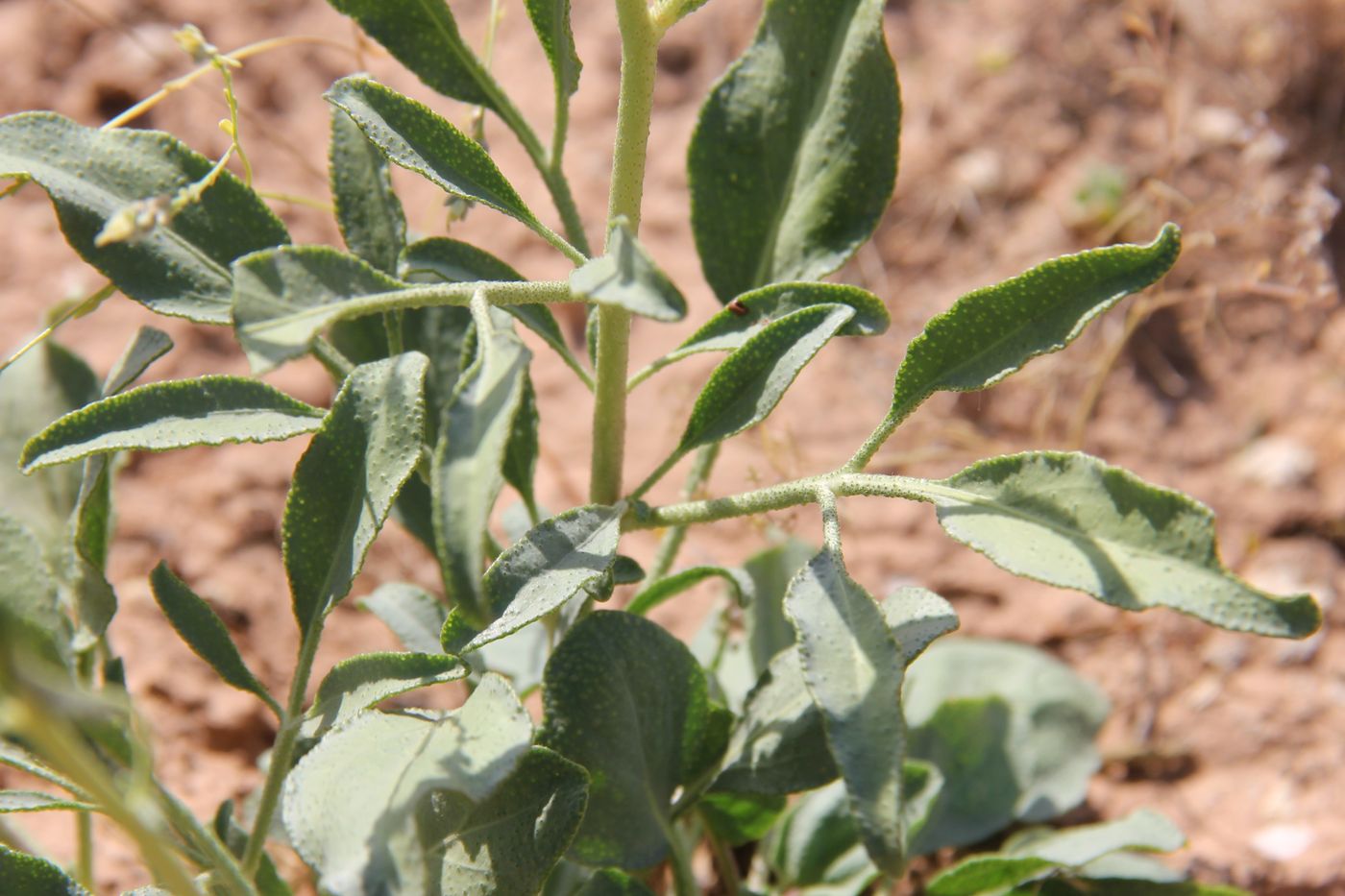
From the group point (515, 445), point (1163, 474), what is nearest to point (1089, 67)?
point (1163, 474)

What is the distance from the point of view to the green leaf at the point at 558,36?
3.57 ft

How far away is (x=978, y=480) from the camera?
3.24 feet

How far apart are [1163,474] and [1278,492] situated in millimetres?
169

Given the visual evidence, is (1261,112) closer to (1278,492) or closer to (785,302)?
(1278,492)

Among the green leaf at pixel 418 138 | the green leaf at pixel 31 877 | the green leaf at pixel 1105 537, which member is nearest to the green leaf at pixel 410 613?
the green leaf at pixel 31 877

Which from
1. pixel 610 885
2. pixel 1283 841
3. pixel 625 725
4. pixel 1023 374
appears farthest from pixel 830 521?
pixel 1023 374

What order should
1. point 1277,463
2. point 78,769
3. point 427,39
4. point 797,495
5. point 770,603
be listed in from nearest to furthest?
point 78,769 < point 797,495 < point 427,39 < point 770,603 < point 1277,463

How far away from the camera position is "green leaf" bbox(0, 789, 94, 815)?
1025 mm

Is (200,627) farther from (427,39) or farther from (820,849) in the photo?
(820,849)

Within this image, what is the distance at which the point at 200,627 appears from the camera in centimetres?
112

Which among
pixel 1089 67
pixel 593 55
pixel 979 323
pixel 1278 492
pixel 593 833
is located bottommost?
pixel 593 833

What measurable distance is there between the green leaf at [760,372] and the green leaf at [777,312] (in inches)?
0.6

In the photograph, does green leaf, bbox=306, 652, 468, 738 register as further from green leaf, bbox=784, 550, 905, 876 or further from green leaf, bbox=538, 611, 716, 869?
green leaf, bbox=784, 550, 905, 876

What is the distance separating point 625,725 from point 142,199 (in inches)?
24.5
